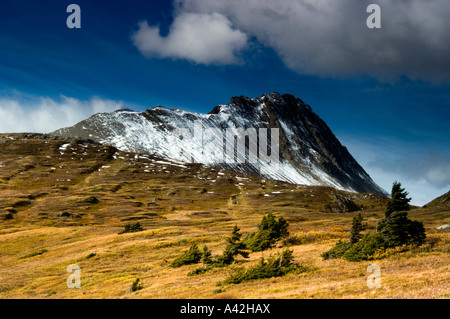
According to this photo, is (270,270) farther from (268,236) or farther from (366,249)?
(268,236)

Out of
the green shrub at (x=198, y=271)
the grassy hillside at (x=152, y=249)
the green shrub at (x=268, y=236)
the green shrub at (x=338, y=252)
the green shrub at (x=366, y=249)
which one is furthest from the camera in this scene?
the green shrub at (x=268, y=236)

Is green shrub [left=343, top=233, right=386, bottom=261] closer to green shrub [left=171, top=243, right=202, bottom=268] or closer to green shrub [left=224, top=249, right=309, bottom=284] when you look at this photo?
green shrub [left=224, top=249, right=309, bottom=284]

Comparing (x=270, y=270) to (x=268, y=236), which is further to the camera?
(x=268, y=236)

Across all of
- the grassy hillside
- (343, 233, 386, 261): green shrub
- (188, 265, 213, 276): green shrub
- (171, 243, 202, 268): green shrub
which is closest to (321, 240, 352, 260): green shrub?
(343, 233, 386, 261): green shrub


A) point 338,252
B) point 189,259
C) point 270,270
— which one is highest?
point 338,252

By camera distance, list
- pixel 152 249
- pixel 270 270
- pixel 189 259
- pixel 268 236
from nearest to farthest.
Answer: pixel 270 270, pixel 189 259, pixel 268 236, pixel 152 249

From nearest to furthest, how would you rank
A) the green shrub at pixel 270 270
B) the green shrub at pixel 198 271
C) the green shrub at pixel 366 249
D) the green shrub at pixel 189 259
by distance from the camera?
the green shrub at pixel 270 270
the green shrub at pixel 366 249
the green shrub at pixel 198 271
the green shrub at pixel 189 259

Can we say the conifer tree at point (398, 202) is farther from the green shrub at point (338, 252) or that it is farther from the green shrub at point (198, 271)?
the green shrub at point (198, 271)

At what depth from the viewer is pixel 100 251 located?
50.6m

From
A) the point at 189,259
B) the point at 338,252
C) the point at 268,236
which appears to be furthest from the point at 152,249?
the point at 338,252

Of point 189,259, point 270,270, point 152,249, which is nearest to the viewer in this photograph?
point 270,270

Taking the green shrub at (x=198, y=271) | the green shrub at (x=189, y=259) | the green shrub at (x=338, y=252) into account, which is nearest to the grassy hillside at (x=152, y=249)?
the green shrub at (x=198, y=271)
